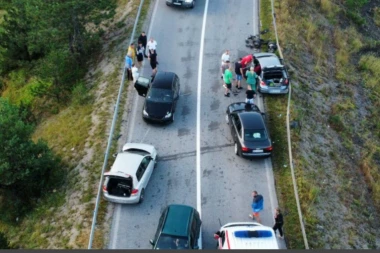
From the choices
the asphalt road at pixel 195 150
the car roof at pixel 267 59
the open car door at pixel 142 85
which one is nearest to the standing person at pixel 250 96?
the asphalt road at pixel 195 150

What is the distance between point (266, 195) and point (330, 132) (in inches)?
274

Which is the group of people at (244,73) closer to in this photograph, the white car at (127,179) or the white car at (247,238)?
the white car at (127,179)

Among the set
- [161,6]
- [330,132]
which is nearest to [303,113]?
[330,132]

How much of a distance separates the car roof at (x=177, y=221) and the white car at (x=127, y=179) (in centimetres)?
204

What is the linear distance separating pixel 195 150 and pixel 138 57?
298 inches

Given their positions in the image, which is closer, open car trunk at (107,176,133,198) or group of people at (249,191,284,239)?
group of people at (249,191,284,239)

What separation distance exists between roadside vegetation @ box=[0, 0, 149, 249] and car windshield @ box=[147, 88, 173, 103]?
2.06m

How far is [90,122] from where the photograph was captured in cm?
2472

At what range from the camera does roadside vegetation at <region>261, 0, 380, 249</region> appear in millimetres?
20453

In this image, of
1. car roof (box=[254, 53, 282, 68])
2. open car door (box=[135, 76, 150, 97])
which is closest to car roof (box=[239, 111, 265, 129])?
car roof (box=[254, 53, 282, 68])

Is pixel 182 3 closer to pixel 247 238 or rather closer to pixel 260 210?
pixel 260 210

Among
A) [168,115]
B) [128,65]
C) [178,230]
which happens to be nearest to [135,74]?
[128,65]

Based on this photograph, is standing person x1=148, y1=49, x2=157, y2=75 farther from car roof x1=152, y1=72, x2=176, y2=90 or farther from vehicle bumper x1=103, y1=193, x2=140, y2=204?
vehicle bumper x1=103, y1=193, x2=140, y2=204

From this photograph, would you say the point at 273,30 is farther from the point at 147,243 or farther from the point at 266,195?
the point at 147,243
